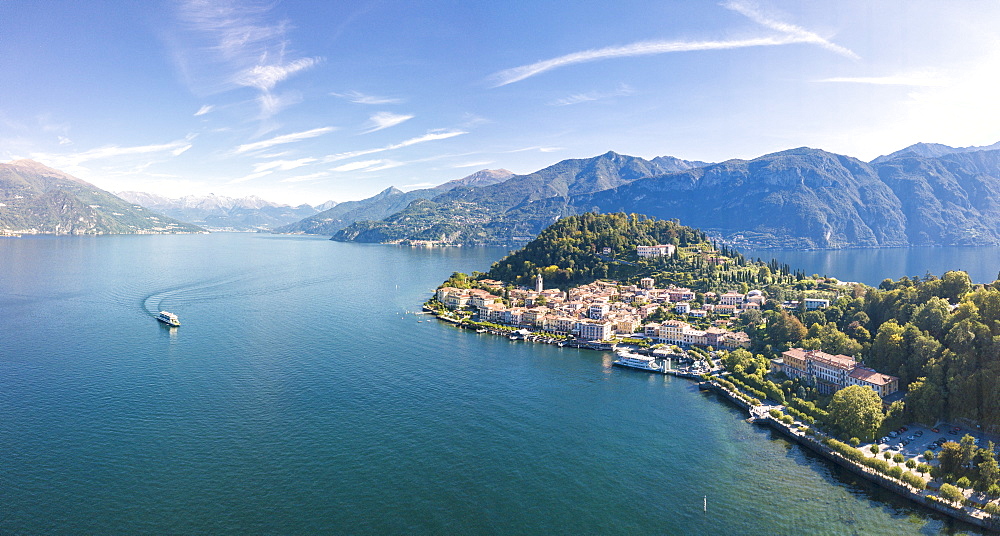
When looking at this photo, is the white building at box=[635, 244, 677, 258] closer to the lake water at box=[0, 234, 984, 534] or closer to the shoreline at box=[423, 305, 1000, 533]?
the lake water at box=[0, 234, 984, 534]

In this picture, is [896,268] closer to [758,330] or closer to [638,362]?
[758,330]

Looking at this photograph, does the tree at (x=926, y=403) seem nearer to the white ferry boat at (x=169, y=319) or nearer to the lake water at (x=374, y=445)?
the lake water at (x=374, y=445)

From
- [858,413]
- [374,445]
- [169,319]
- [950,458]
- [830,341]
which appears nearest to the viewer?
[950,458]

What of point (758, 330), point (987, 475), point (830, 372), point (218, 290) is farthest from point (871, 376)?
point (218, 290)

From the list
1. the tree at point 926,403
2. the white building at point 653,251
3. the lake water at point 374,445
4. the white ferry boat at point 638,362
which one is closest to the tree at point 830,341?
the tree at point 926,403

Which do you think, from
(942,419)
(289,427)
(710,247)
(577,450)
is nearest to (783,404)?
(942,419)

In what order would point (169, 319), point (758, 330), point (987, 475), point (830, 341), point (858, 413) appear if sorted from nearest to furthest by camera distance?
1. point (987, 475)
2. point (858, 413)
3. point (830, 341)
4. point (758, 330)
5. point (169, 319)
